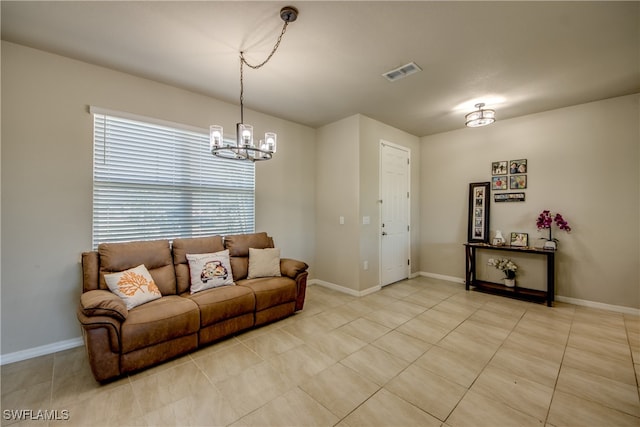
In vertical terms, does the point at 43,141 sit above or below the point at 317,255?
above

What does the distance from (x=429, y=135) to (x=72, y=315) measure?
19.2 ft

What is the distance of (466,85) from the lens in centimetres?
315

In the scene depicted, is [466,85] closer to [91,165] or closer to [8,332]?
[91,165]

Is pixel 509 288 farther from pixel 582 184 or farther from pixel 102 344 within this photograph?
pixel 102 344

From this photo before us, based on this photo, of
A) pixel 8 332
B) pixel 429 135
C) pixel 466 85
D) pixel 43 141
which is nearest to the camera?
pixel 8 332

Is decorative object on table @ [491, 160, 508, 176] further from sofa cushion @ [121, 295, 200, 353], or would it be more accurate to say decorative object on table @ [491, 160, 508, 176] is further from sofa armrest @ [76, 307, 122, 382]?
Answer: sofa armrest @ [76, 307, 122, 382]

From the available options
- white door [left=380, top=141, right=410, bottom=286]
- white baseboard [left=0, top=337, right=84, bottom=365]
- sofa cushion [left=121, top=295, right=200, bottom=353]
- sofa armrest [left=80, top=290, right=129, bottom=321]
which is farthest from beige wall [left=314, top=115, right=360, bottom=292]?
white baseboard [left=0, top=337, right=84, bottom=365]

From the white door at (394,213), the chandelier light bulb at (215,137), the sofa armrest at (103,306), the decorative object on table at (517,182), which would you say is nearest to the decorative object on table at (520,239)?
the decorative object on table at (517,182)

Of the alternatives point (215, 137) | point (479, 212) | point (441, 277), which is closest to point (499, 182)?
point (479, 212)

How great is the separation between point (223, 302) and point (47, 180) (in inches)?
79.3

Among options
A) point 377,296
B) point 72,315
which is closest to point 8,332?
point 72,315

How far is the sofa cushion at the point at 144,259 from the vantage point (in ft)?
8.44

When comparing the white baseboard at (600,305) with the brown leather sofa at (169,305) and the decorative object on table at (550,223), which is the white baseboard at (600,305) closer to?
the decorative object on table at (550,223)

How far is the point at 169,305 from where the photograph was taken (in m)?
2.45
